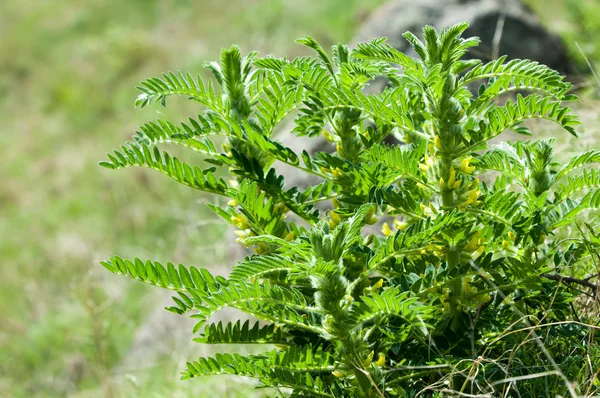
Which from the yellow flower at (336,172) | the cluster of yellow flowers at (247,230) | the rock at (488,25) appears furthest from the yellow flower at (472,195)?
the rock at (488,25)

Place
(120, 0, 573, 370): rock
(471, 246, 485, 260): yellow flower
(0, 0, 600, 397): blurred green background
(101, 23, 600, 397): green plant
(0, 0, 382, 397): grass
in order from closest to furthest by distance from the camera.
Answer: (101, 23, 600, 397): green plant
(471, 246, 485, 260): yellow flower
(120, 0, 573, 370): rock
(0, 0, 600, 397): blurred green background
(0, 0, 382, 397): grass

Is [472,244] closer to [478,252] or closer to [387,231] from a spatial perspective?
[478,252]

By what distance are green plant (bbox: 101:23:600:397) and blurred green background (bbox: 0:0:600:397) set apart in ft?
3.51

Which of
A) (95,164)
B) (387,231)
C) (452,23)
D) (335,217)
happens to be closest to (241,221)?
(335,217)

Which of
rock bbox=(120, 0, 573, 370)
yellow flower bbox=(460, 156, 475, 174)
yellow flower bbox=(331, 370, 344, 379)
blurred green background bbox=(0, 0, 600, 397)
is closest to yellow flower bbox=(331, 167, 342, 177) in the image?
yellow flower bbox=(460, 156, 475, 174)

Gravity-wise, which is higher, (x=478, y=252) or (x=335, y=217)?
(x=335, y=217)

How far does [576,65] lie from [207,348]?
108 inches

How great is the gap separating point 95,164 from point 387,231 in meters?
6.70

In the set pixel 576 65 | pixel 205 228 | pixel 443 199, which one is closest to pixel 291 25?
pixel 205 228

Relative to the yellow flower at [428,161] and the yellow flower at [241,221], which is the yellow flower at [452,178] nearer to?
the yellow flower at [428,161]

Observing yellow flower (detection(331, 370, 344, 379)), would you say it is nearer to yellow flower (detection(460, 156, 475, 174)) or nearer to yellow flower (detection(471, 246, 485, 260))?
yellow flower (detection(471, 246, 485, 260))

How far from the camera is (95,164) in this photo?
762 cm

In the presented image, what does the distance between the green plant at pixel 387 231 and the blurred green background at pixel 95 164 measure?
107cm

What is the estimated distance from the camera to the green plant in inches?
47.6
